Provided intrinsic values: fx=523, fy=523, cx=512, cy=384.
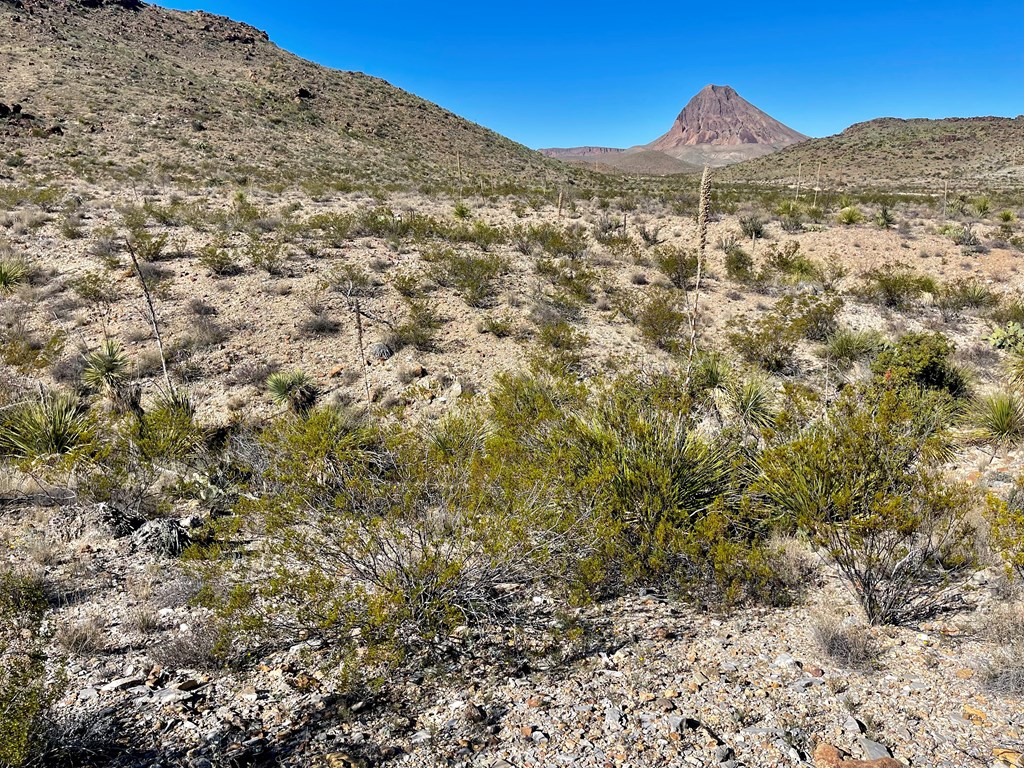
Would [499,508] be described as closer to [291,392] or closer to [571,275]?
[291,392]

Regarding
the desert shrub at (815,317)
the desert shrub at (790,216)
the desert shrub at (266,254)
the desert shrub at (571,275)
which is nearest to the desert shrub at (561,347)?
the desert shrub at (571,275)

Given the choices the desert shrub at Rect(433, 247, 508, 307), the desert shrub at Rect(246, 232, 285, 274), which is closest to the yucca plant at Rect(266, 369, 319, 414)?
the desert shrub at Rect(433, 247, 508, 307)

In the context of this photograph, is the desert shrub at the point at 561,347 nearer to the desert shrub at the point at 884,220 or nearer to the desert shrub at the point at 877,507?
the desert shrub at the point at 877,507

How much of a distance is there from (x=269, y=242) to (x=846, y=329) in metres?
13.7

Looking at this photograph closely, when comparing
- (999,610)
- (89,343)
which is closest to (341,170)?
(89,343)

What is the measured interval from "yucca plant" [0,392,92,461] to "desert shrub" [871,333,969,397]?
11.1m

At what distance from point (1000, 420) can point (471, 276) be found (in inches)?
379

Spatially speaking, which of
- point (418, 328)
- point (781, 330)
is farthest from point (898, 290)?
point (418, 328)

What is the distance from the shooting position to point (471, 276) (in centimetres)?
1232

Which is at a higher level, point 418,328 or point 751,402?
point 418,328

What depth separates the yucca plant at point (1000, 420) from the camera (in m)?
6.66

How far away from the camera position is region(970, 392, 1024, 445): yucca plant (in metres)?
6.66

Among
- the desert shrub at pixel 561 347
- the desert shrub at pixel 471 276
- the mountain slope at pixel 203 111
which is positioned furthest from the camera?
the mountain slope at pixel 203 111

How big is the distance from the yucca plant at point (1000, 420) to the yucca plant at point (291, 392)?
9.42 metres
